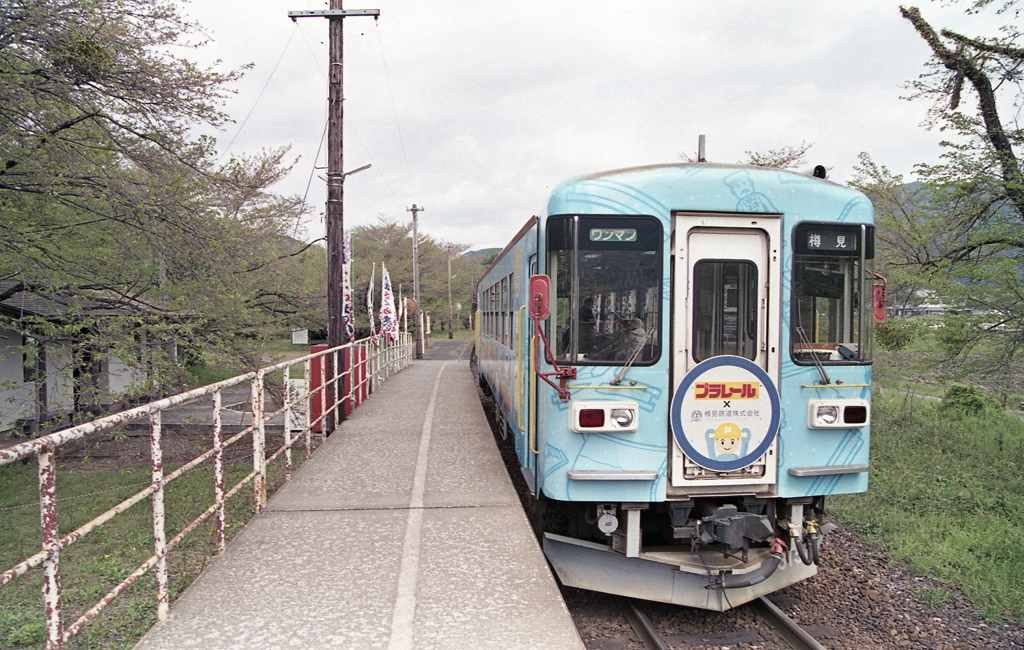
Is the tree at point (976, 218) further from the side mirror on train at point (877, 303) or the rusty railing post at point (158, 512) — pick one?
the rusty railing post at point (158, 512)

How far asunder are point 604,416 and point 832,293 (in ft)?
6.32

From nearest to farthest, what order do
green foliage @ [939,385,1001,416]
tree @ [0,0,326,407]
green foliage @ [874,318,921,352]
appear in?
tree @ [0,0,326,407] → green foliage @ [874,318,921,352] → green foliage @ [939,385,1001,416]

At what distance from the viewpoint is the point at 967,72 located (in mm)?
11383

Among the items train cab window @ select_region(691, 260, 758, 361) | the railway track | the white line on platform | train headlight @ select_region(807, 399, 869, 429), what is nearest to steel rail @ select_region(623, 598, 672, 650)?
the railway track

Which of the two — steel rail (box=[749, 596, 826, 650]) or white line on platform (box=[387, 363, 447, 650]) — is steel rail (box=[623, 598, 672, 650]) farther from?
white line on platform (box=[387, 363, 447, 650])

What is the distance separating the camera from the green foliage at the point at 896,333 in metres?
11.4

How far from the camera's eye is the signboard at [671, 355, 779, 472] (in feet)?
16.4

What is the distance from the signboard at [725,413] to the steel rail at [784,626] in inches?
47.3

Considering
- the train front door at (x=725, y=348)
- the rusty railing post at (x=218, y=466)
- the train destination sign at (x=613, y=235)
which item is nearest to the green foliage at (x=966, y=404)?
the train front door at (x=725, y=348)

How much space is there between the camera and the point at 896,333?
1159cm

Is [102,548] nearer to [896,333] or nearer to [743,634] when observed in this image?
[743,634]

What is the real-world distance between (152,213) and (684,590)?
24.8ft

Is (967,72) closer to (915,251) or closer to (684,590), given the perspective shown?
(915,251)

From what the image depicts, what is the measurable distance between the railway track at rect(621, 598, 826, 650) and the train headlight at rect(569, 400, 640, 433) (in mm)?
1440
